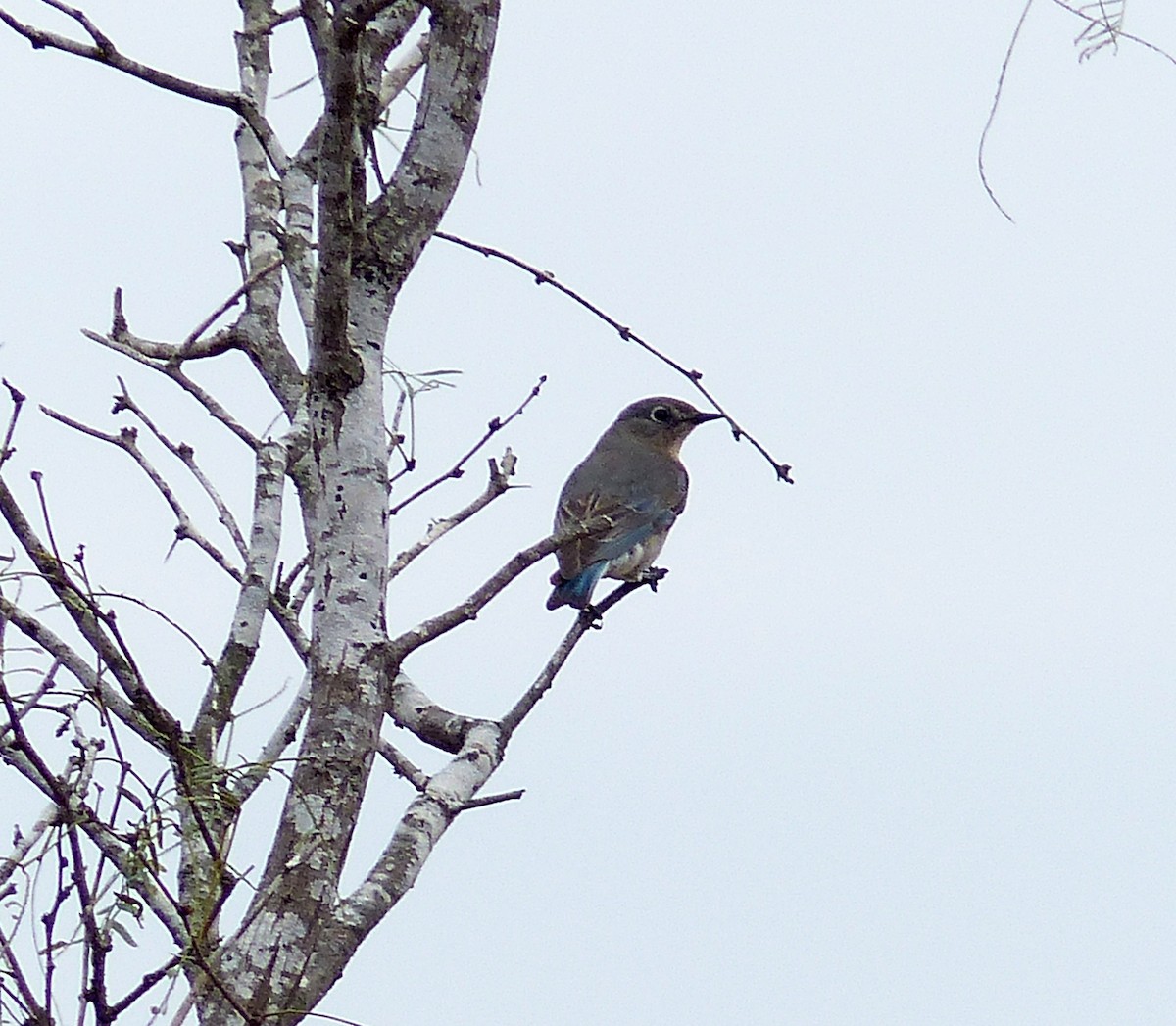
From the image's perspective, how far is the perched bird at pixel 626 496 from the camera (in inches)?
343

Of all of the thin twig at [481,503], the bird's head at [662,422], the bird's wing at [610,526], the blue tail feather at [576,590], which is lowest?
the thin twig at [481,503]

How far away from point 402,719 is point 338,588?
4.22 feet

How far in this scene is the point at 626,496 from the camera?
9930 mm

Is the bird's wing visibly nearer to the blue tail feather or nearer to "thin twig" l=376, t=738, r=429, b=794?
the blue tail feather

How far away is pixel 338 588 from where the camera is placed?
3.88 meters

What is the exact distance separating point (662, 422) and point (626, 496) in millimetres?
1478

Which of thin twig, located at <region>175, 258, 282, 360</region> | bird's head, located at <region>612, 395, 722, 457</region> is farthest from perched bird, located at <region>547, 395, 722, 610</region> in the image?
thin twig, located at <region>175, 258, 282, 360</region>

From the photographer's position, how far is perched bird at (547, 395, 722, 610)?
343 inches

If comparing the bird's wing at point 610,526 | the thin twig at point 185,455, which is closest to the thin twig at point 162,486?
the thin twig at point 185,455

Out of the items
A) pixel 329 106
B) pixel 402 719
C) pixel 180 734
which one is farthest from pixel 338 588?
pixel 402 719

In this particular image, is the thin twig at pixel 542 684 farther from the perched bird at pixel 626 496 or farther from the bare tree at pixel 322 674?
the perched bird at pixel 626 496

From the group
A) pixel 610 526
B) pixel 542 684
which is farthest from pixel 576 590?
pixel 542 684

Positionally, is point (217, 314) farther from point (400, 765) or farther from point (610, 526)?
point (610, 526)

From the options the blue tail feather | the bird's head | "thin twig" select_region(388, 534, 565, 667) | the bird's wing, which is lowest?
"thin twig" select_region(388, 534, 565, 667)
